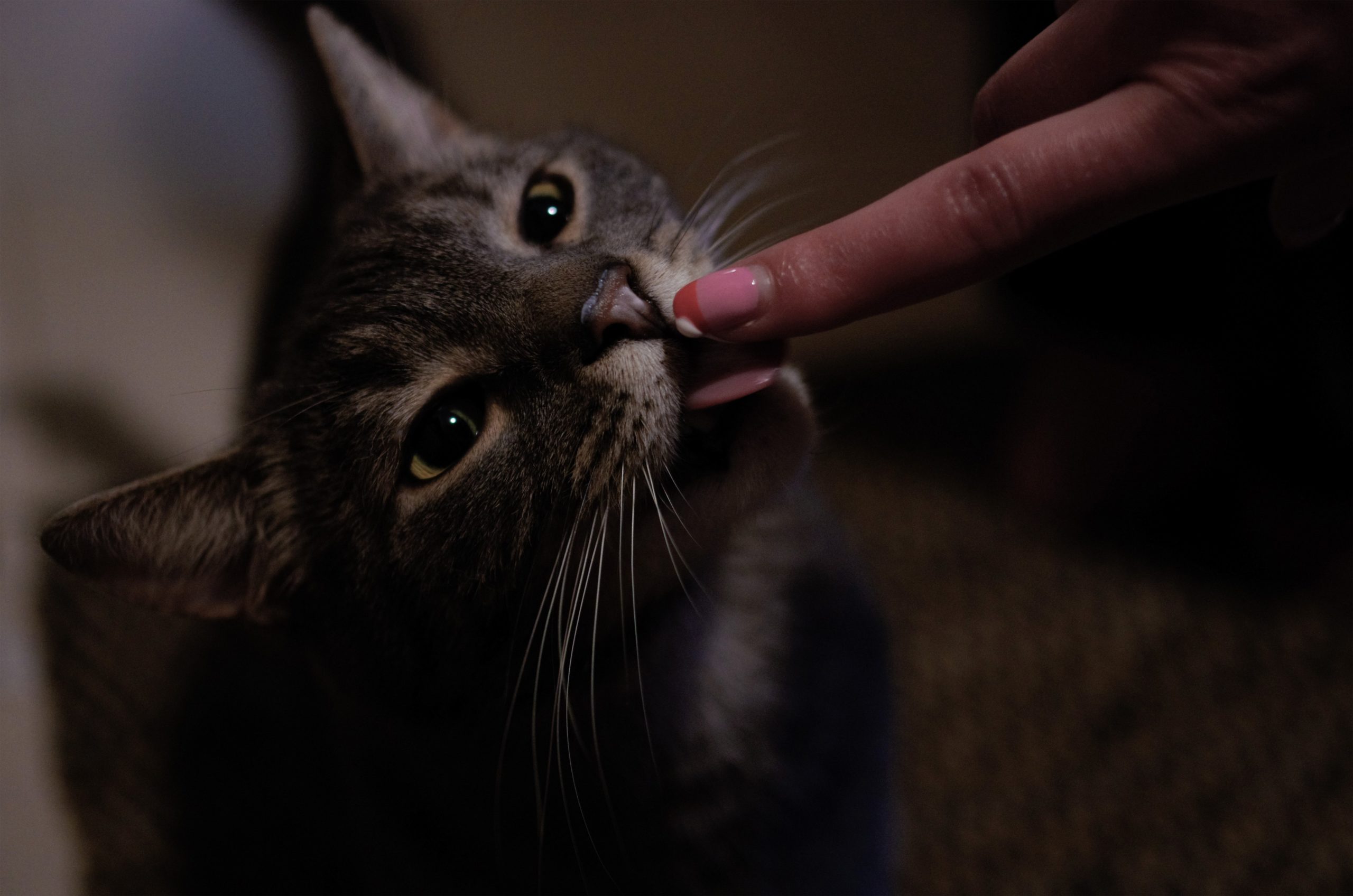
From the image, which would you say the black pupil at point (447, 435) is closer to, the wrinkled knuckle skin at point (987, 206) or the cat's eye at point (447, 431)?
the cat's eye at point (447, 431)

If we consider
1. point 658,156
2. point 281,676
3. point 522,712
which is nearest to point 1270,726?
point 522,712

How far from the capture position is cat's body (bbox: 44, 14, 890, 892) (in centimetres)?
81

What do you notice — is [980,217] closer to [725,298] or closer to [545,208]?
[725,298]

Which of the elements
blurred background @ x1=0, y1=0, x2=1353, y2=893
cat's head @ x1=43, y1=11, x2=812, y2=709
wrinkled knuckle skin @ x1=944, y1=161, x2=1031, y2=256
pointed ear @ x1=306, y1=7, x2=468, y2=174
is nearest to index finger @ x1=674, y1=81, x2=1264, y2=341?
wrinkled knuckle skin @ x1=944, y1=161, x2=1031, y2=256

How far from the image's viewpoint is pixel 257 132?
1.46 metres

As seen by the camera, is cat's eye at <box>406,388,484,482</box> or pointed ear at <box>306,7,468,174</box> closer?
cat's eye at <box>406,388,484,482</box>

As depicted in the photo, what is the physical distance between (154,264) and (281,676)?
75 centimetres

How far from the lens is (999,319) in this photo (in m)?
1.93

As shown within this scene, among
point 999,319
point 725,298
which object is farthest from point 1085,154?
point 999,319

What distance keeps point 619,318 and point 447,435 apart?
0.80ft

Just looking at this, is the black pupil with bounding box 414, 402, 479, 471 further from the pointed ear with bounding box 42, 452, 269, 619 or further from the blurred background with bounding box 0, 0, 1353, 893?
the blurred background with bounding box 0, 0, 1353, 893

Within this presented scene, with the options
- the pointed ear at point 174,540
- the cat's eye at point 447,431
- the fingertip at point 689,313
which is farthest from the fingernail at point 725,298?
the pointed ear at point 174,540

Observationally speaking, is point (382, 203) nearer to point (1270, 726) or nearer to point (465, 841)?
point (465, 841)

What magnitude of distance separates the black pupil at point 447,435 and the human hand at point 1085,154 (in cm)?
29
